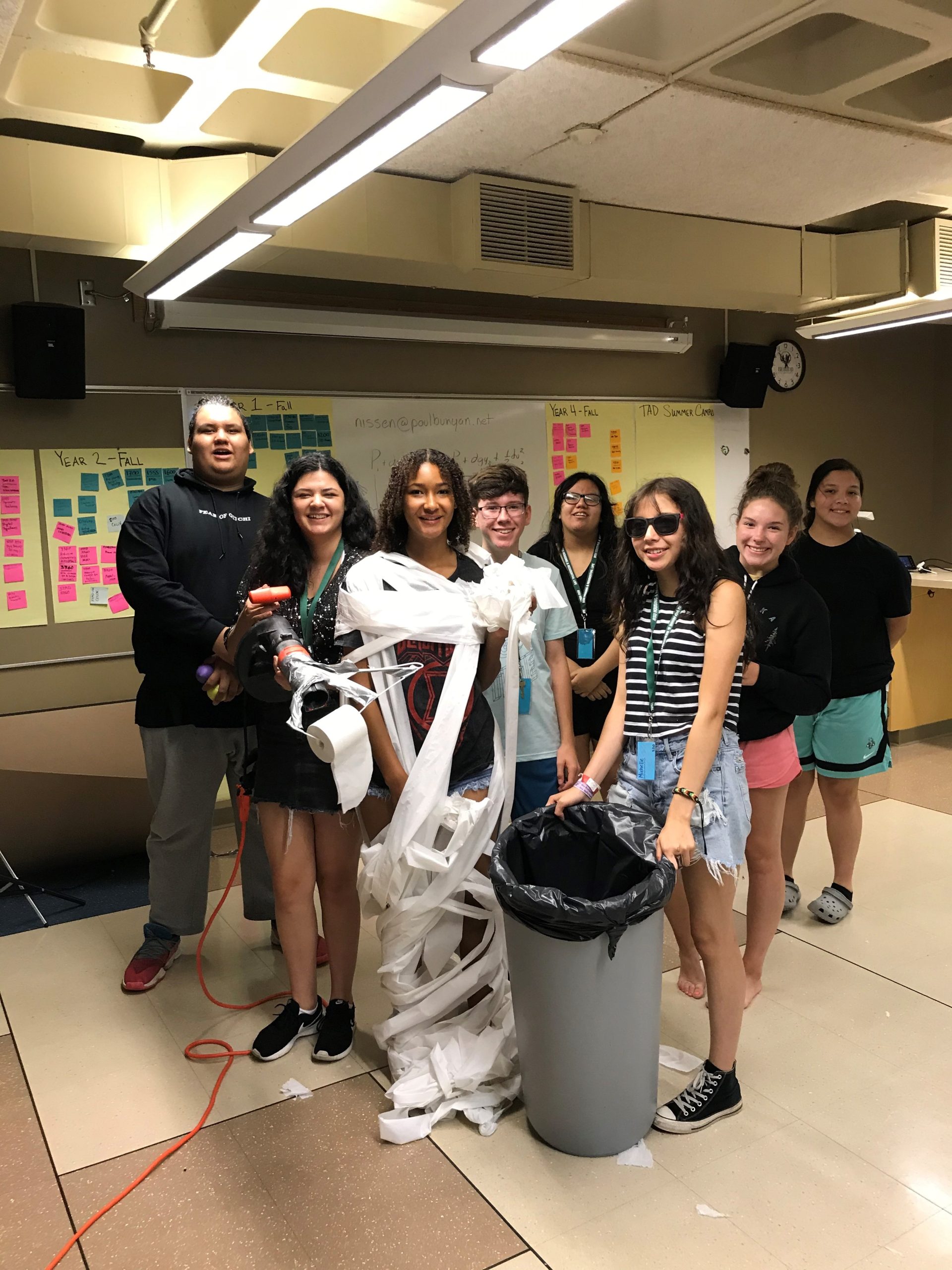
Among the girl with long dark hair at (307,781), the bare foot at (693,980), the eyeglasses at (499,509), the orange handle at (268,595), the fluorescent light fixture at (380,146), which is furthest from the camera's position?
the eyeglasses at (499,509)

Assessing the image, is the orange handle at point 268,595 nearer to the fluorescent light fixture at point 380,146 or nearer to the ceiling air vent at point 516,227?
the fluorescent light fixture at point 380,146

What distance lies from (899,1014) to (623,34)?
284 centimetres

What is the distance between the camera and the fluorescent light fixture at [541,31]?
1452 mm

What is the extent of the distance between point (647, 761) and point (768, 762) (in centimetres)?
51

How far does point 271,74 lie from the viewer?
2793 mm

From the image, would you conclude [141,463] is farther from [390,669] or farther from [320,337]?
[390,669]

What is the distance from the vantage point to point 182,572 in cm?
280

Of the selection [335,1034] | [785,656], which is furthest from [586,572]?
[335,1034]

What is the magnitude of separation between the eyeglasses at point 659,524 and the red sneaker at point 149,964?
2.02m

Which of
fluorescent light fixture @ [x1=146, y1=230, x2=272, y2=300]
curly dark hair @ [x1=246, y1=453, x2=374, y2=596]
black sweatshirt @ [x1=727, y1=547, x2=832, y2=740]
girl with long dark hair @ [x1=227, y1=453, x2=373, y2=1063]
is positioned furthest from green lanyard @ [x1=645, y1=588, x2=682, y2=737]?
fluorescent light fixture @ [x1=146, y1=230, x2=272, y2=300]

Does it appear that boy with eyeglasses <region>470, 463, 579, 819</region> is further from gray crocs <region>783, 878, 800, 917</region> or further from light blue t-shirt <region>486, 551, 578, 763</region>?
gray crocs <region>783, 878, 800, 917</region>

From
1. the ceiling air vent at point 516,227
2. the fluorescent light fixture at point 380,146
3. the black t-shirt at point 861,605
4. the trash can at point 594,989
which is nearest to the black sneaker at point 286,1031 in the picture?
the trash can at point 594,989

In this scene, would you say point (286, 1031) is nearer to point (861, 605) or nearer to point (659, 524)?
point (659, 524)

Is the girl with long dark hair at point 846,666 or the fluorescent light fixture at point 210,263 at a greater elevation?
the fluorescent light fixture at point 210,263
